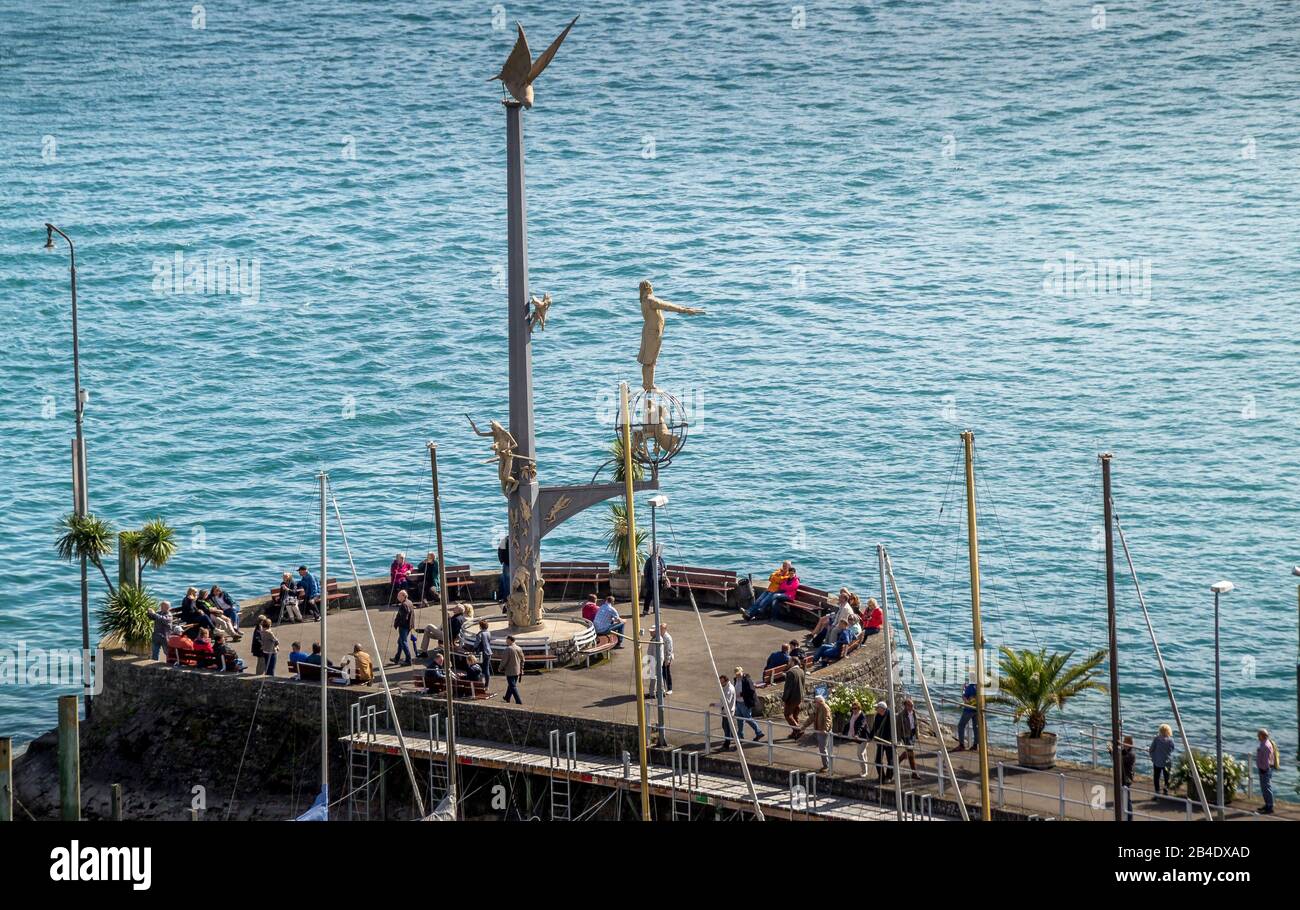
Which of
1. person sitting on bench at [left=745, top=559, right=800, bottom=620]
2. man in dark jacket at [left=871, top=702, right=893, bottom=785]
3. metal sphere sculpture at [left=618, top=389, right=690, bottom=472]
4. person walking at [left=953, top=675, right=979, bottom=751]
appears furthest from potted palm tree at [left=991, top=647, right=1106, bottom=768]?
metal sphere sculpture at [left=618, top=389, right=690, bottom=472]

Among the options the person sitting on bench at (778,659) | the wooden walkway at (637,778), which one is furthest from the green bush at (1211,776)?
the person sitting on bench at (778,659)

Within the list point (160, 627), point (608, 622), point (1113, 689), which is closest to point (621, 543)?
point (608, 622)

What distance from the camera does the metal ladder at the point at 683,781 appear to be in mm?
37531

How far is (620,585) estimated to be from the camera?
1951 inches

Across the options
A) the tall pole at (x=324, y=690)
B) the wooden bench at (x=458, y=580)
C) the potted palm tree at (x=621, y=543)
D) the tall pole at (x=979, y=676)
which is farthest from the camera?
the wooden bench at (x=458, y=580)

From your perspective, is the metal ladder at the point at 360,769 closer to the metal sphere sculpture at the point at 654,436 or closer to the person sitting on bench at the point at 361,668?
the person sitting on bench at the point at 361,668

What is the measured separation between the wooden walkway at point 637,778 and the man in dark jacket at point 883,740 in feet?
2.60

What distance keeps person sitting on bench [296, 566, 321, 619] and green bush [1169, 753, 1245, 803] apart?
66.1 feet

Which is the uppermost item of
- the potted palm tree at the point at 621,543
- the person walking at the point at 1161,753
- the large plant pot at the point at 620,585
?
the potted palm tree at the point at 621,543

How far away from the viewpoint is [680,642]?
152 ft

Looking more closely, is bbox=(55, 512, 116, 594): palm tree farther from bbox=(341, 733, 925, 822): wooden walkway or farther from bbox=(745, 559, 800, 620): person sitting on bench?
bbox=(745, 559, 800, 620): person sitting on bench

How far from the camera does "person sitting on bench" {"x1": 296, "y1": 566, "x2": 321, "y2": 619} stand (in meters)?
48.4
